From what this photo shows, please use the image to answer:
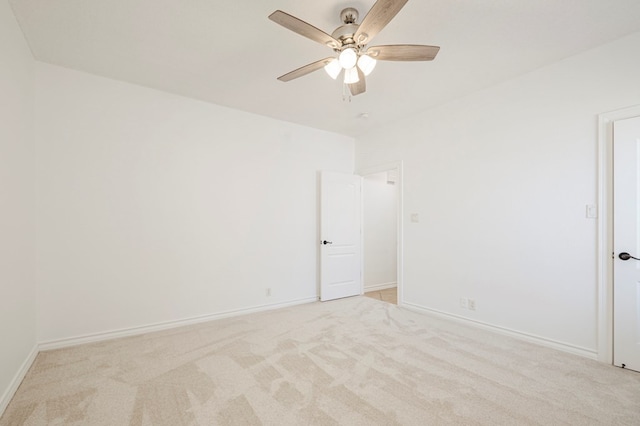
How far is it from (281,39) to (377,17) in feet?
3.46

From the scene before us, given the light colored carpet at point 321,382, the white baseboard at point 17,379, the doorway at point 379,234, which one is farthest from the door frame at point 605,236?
the white baseboard at point 17,379

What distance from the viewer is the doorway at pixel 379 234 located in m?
5.42

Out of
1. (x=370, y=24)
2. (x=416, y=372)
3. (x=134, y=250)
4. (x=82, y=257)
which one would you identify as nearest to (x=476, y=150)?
(x=370, y=24)

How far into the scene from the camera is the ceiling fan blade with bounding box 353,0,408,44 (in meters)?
1.59

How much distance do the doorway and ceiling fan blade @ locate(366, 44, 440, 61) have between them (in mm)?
3054

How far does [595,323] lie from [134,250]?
15.4 feet

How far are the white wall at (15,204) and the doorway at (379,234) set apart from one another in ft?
14.0

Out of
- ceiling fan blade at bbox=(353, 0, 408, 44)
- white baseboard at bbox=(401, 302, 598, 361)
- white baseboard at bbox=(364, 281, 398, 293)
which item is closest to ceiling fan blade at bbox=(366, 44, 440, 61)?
ceiling fan blade at bbox=(353, 0, 408, 44)

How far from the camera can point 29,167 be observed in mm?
2646

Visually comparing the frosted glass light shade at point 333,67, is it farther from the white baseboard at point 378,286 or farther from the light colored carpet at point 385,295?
the white baseboard at point 378,286

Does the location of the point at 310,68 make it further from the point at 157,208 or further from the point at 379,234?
the point at 379,234

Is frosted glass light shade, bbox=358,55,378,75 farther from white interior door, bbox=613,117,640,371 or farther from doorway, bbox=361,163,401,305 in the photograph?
doorway, bbox=361,163,401,305

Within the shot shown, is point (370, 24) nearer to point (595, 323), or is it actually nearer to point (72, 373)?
point (595, 323)

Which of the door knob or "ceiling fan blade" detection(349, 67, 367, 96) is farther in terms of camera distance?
the door knob
